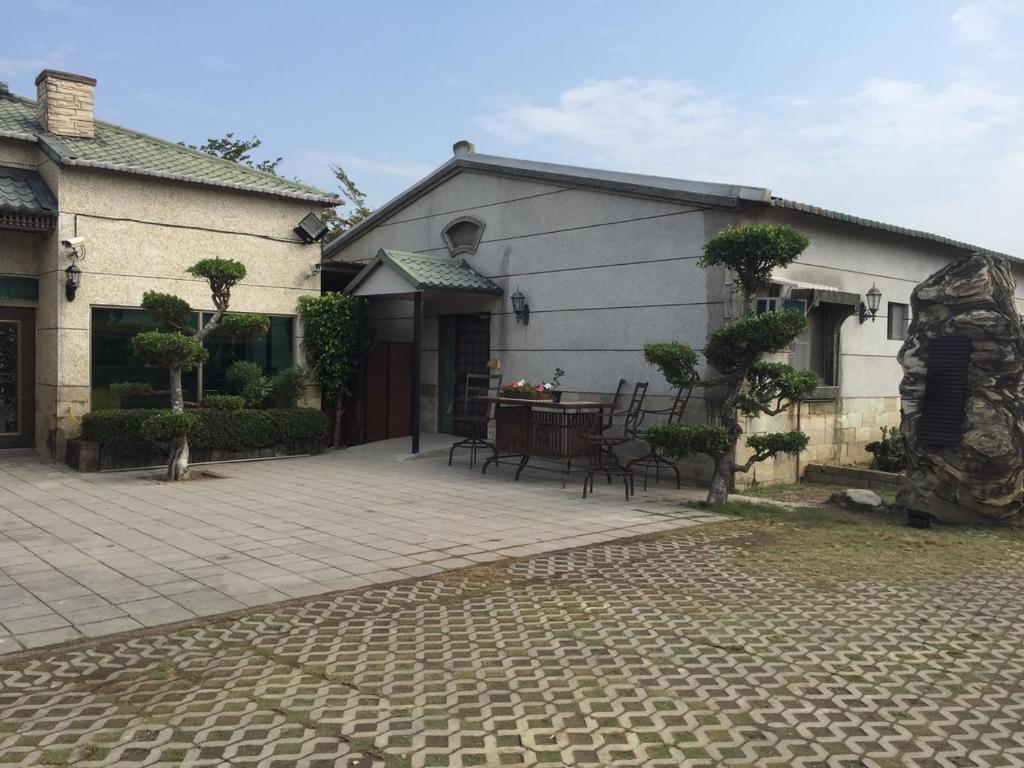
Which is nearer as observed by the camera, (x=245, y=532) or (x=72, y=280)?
(x=245, y=532)

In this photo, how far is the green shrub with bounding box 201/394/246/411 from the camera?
39.1 feet

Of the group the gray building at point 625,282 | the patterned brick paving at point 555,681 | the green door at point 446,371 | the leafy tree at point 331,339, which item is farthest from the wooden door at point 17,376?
the patterned brick paving at point 555,681

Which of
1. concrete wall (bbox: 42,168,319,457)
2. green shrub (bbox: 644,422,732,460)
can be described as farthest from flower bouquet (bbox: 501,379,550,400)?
concrete wall (bbox: 42,168,319,457)

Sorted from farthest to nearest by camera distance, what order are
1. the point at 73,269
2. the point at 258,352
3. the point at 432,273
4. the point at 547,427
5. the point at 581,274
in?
the point at 258,352, the point at 432,273, the point at 581,274, the point at 73,269, the point at 547,427

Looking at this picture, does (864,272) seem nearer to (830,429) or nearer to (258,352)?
(830,429)

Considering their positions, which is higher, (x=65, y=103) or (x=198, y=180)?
(x=65, y=103)

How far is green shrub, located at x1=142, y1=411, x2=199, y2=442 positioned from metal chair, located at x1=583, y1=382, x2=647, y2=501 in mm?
4833

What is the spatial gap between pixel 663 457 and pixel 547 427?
5.35 feet

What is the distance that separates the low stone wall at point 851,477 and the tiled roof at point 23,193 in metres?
10.6

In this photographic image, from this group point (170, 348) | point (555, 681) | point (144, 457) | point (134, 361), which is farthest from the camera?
point (134, 361)

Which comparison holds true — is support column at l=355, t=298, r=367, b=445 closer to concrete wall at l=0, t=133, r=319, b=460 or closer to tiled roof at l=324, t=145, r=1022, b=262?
concrete wall at l=0, t=133, r=319, b=460

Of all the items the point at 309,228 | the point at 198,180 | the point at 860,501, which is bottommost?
the point at 860,501

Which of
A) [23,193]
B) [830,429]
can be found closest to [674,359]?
[830,429]

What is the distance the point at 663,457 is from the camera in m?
10.5
